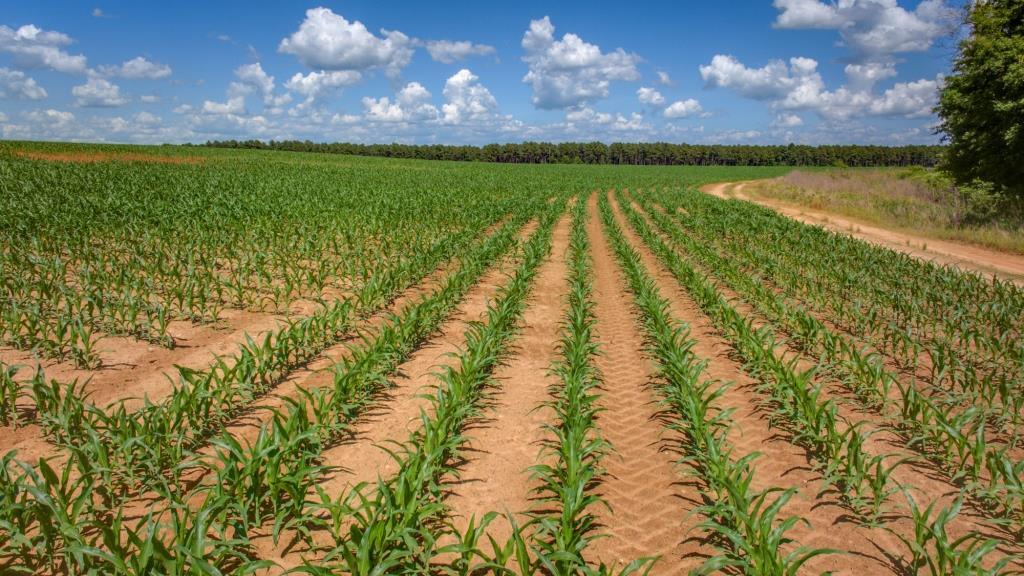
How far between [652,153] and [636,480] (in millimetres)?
135663

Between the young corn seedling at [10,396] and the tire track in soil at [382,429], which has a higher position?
the young corn seedling at [10,396]

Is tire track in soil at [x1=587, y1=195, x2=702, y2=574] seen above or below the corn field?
below

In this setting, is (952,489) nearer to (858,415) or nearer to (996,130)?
(858,415)

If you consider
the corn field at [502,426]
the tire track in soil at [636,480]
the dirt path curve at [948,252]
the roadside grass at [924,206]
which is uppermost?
the roadside grass at [924,206]

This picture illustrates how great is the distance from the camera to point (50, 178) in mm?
18953

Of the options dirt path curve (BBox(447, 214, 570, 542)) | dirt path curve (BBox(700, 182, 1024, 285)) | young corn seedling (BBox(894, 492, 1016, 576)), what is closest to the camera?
young corn seedling (BBox(894, 492, 1016, 576))

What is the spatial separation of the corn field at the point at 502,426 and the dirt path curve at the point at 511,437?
0.09 ft

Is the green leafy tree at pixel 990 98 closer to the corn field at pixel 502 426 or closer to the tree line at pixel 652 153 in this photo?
the corn field at pixel 502 426

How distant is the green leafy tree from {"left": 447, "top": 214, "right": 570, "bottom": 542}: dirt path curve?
705 inches

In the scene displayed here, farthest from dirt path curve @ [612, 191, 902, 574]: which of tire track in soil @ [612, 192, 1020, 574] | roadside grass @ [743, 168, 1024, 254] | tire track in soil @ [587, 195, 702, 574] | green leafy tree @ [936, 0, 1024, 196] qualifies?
green leafy tree @ [936, 0, 1024, 196]

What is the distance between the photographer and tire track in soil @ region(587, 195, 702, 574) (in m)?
3.19

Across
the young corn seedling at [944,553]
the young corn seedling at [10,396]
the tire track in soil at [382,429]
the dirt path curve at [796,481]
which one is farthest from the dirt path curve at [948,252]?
the young corn seedling at [10,396]

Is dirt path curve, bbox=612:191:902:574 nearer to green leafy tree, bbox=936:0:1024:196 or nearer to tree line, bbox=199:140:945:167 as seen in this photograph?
green leafy tree, bbox=936:0:1024:196

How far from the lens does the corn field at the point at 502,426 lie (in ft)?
9.76
